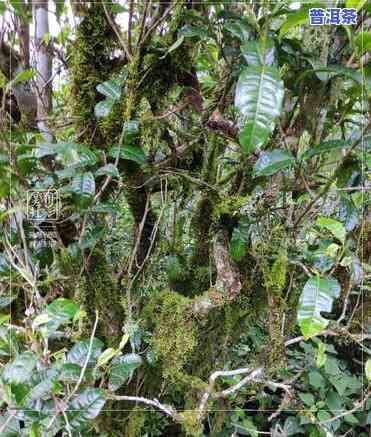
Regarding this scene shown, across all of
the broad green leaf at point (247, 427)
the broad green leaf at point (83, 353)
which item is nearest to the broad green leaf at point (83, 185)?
the broad green leaf at point (83, 353)

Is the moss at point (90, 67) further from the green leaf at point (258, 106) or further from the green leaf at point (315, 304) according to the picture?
the green leaf at point (315, 304)

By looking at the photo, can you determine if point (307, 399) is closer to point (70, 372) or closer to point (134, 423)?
point (134, 423)

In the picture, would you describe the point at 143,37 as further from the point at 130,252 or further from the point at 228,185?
the point at 130,252

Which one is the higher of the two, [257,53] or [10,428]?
[257,53]

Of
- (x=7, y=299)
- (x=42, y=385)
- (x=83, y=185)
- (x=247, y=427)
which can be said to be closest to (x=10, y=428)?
(x=42, y=385)

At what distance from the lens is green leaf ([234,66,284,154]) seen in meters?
0.54

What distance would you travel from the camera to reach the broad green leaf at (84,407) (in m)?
0.65

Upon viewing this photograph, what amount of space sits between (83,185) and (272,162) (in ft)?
1.11

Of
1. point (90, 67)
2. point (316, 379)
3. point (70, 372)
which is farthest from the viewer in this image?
point (316, 379)

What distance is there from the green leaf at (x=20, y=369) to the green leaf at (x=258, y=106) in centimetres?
46

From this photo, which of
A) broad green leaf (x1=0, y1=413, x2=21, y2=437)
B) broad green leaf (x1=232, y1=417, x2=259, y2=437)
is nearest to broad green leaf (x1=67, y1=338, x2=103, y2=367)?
broad green leaf (x1=0, y1=413, x2=21, y2=437)

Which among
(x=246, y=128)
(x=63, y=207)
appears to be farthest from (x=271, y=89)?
(x=63, y=207)

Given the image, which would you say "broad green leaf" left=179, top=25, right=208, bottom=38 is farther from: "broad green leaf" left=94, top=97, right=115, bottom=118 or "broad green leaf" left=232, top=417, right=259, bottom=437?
"broad green leaf" left=232, top=417, right=259, bottom=437

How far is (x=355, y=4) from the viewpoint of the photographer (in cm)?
64
